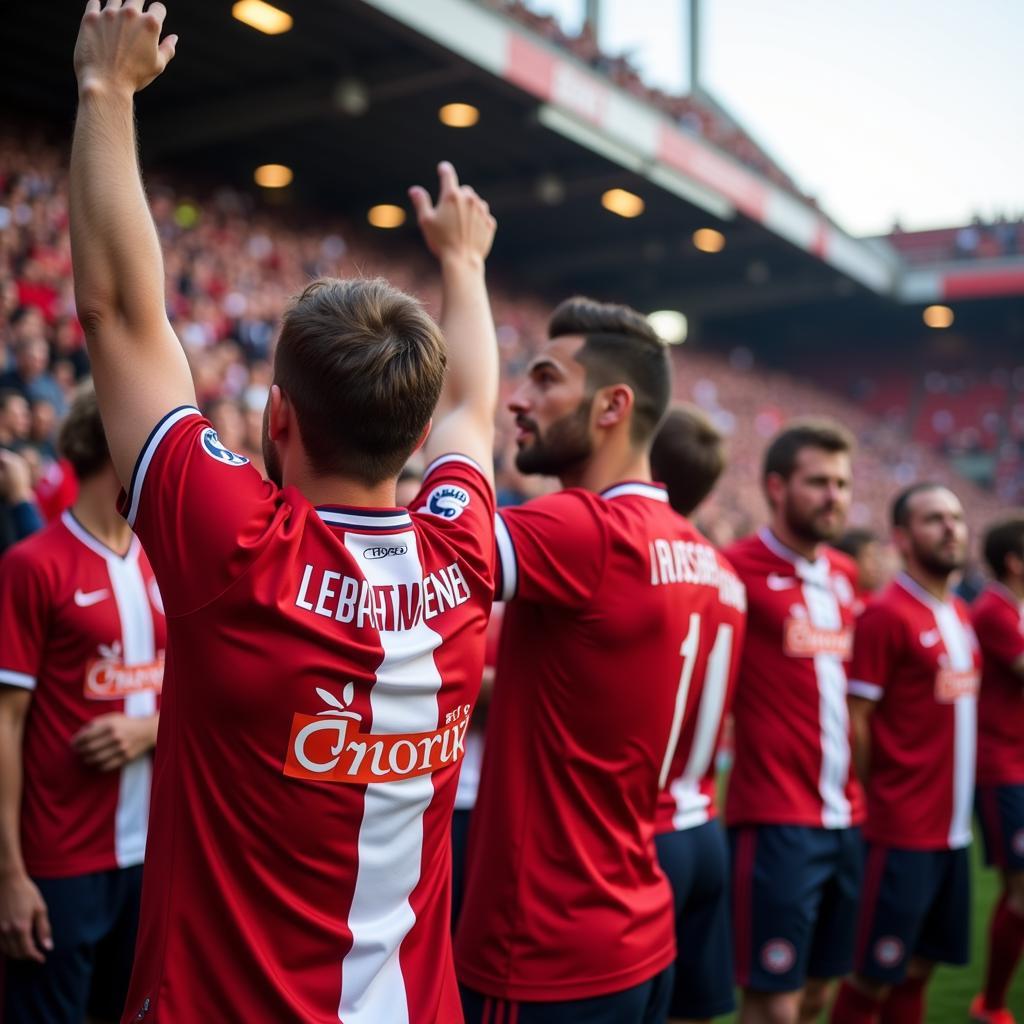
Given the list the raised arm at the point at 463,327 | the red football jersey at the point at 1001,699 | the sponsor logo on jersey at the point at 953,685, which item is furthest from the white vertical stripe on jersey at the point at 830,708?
the raised arm at the point at 463,327

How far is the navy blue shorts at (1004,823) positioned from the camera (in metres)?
4.84

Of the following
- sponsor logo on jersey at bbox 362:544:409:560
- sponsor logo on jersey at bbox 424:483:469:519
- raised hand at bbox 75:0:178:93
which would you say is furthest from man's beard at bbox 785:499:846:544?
raised hand at bbox 75:0:178:93

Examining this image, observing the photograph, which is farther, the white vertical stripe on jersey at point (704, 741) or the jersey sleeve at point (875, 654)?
the jersey sleeve at point (875, 654)

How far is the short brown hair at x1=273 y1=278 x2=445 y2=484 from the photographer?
1539mm

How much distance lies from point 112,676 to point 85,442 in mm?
636

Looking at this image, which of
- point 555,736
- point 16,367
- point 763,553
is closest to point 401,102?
point 16,367

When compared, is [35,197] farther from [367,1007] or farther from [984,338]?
[984,338]

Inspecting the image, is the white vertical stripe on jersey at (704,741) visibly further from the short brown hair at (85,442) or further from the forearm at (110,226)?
the forearm at (110,226)

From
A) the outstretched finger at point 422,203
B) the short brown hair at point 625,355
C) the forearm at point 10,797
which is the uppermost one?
the outstretched finger at point 422,203

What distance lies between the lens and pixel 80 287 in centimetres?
143

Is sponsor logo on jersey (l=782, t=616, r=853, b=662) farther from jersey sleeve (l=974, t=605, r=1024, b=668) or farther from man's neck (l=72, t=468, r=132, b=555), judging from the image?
man's neck (l=72, t=468, r=132, b=555)

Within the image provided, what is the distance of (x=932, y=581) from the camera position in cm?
443

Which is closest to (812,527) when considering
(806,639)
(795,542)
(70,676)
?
(795,542)

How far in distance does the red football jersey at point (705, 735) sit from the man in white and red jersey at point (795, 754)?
2.37 ft
